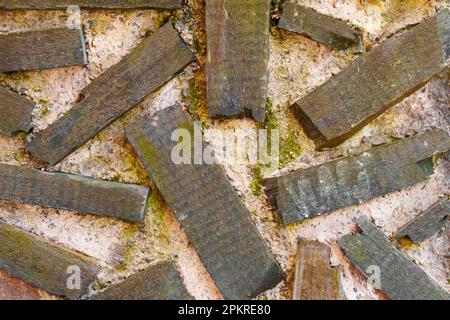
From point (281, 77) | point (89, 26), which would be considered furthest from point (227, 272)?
point (89, 26)

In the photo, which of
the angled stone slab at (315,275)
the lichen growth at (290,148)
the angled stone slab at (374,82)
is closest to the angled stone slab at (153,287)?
the angled stone slab at (315,275)

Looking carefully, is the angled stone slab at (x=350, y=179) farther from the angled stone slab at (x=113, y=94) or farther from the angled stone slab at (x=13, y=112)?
the angled stone slab at (x=13, y=112)

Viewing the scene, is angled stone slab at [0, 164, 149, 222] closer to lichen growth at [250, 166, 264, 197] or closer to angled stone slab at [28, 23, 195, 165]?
angled stone slab at [28, 23, 195, 165]

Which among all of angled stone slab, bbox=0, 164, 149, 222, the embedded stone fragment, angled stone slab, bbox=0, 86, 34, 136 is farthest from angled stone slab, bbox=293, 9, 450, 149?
the embedded stone fragment

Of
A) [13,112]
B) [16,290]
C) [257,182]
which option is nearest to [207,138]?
[257,182]

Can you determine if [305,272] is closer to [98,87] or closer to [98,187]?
[98,187]
